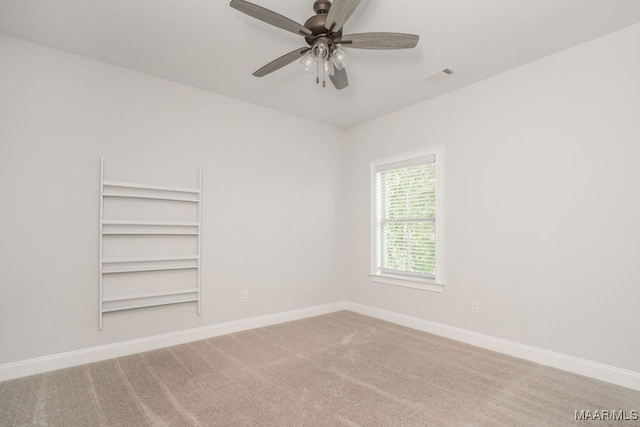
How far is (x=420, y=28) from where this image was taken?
7.86ft

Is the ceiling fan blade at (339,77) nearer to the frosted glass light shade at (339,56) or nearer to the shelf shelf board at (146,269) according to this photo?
the frosted glass light shade at (339,56)

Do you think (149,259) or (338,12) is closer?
(338,12)

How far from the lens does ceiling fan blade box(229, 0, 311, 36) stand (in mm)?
1734

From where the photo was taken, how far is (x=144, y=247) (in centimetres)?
304

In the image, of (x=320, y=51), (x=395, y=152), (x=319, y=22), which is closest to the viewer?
(x=319, y=22)

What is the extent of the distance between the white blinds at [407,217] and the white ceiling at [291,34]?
3.32 feet

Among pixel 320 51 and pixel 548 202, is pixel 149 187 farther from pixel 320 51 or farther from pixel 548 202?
pixel 548 202

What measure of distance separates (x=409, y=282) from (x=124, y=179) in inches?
127

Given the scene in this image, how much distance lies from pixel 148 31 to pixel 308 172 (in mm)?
2414

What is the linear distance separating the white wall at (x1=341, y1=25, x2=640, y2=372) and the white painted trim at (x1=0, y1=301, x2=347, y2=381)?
1.75 m

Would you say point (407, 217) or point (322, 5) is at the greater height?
point (322, 5)

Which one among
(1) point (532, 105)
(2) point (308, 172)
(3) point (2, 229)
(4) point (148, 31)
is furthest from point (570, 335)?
(3) point (2, 229)

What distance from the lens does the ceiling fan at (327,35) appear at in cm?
177

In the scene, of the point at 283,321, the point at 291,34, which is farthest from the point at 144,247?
the point at 291,34
